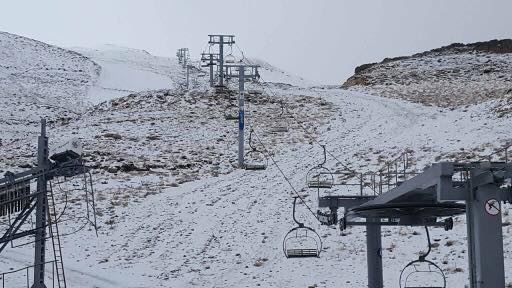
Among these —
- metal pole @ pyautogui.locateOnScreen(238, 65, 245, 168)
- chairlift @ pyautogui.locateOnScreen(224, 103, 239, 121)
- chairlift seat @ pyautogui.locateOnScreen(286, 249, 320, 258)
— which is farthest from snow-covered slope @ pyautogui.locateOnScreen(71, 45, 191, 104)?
chairlift seat @ pyautogui.locateOnScreen(286, 249, 320, 258)

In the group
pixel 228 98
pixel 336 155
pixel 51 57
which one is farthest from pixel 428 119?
pixel 51 57

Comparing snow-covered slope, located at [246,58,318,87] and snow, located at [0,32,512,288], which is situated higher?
snow-covered slope, located at [246,58,318,87]

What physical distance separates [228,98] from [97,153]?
59.5ft

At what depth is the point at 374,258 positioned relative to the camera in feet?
52.3

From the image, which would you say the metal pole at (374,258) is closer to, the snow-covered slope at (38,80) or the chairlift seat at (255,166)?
the chairlift seat at (255,166)

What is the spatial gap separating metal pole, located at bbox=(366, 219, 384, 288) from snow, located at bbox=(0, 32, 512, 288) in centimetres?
281

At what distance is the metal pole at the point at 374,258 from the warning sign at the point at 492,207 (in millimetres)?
6441

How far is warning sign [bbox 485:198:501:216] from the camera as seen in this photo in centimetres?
933

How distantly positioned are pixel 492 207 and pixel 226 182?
76.2 ft

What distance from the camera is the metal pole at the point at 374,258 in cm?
1586

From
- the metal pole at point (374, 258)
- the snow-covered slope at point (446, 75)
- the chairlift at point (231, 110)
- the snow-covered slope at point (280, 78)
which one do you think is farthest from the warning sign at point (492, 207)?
the snow-covered slope at point (280, 78)

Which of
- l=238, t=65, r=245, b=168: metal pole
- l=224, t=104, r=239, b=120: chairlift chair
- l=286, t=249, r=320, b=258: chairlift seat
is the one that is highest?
l=224, t=104, r=239, b=120: chairlift chair

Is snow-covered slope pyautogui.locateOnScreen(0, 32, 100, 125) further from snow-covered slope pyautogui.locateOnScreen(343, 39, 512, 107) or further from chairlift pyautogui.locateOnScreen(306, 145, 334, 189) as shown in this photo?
chairlift pyautogui.locateOnScreen(306, 145, 334, 189)

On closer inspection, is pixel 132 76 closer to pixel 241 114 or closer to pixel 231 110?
pixel 231 110
